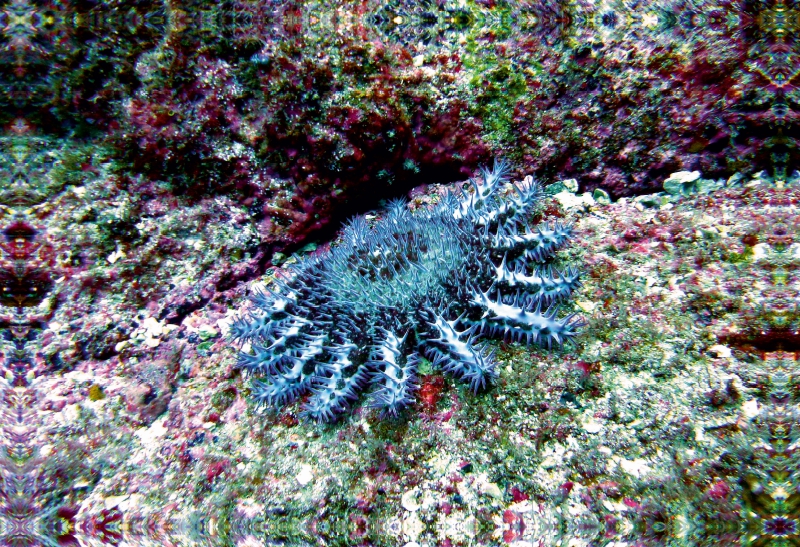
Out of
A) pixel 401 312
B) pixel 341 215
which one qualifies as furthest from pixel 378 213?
pixel 401 312

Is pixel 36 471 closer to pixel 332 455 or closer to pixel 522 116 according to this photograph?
pixel 332 455

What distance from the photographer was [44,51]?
3088mm

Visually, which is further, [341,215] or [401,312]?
[341,215]

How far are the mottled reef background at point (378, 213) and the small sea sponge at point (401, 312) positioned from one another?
0.22m

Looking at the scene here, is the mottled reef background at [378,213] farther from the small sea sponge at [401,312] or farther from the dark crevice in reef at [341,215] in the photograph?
the small sea sponge at [401,312]

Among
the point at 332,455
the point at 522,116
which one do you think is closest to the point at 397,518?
the point at 332,455

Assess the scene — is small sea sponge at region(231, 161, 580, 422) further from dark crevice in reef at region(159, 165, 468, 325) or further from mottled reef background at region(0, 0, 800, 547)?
dark crevice in reef at region(159, 165, 468, 325)

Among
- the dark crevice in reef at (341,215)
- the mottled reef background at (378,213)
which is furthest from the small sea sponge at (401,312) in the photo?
the dark crevice in reef at (341,215)

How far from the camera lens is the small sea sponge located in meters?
2.48

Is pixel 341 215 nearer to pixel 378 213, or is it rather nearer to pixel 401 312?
pixel 378 213

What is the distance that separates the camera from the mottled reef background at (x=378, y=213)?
211 cm

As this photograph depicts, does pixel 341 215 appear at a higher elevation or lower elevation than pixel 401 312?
higher

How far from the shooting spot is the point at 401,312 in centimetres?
261

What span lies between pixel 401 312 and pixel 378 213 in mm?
1507
